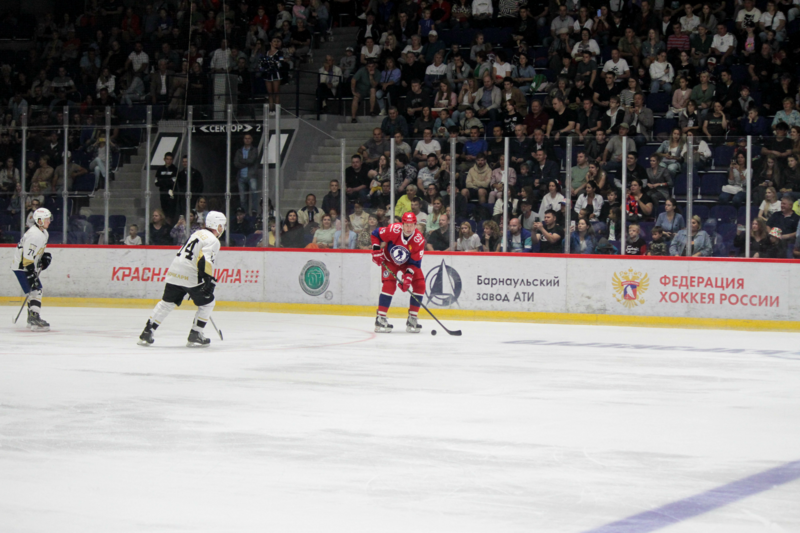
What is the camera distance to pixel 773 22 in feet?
52.4

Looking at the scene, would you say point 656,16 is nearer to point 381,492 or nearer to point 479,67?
point 479,67

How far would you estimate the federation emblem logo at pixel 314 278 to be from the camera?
49.9 ft

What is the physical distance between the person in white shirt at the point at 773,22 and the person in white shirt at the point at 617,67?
2174mm

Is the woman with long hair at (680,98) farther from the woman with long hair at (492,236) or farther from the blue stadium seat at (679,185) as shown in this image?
the woman with long hair at (492,236)

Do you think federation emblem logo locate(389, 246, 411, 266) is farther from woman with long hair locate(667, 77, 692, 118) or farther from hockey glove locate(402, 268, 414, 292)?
woman with long hair locate(667, 77, 692, 118)

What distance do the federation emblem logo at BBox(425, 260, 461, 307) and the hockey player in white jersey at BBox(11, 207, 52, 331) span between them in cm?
547

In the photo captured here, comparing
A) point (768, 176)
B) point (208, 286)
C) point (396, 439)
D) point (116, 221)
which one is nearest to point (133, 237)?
point (116, 221)

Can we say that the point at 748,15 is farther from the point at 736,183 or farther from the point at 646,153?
the point at 736,183

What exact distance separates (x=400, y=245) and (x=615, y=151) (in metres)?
3.49

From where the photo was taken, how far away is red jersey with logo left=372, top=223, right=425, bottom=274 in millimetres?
12273

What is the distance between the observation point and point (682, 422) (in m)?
6.13

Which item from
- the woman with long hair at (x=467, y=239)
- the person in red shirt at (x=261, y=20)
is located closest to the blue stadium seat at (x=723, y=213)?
the woman with long hair at (x=467, y=239)

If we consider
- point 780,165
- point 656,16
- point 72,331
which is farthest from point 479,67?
point 72,331

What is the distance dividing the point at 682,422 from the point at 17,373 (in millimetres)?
5327
